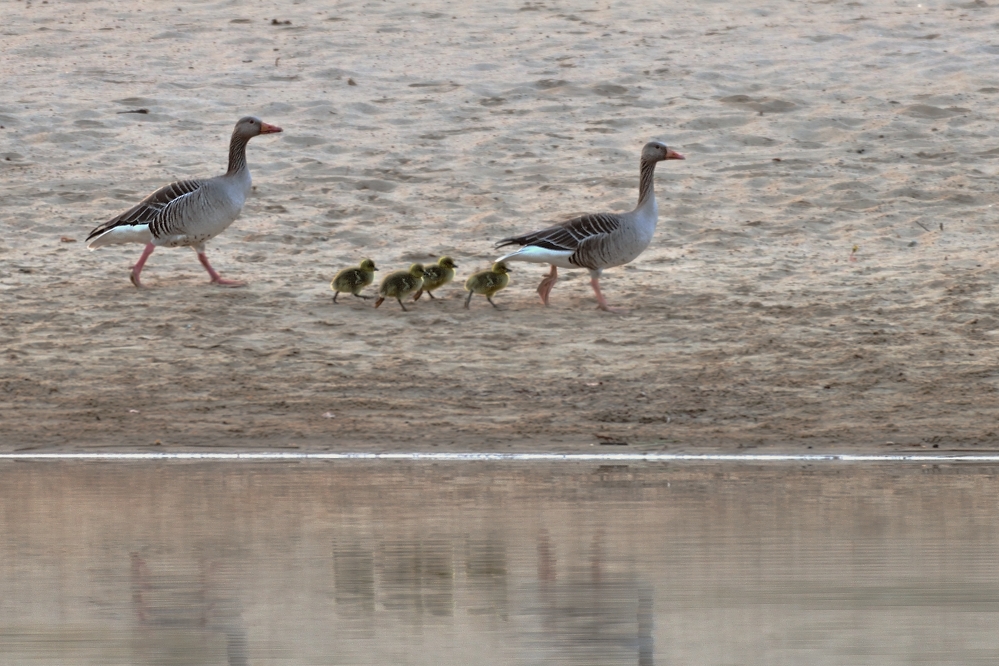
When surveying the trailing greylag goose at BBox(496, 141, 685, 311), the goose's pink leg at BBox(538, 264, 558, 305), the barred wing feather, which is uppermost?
the barred wing feather

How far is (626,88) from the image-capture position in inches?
763

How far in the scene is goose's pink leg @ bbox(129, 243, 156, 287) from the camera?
1411cm

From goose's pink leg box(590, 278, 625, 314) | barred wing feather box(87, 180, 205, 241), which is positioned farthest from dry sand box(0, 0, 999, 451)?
barred wing feather box(87, 180, 205, 241)

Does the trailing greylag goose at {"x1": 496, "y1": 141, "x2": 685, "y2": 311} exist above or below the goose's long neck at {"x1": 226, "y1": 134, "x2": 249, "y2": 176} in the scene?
below

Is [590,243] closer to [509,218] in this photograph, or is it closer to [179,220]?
[509,218]

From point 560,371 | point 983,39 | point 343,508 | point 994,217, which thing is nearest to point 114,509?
point 343,508

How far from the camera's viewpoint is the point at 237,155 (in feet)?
49.2

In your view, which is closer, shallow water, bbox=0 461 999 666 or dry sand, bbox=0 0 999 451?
shallow water, bbox=0 461 999 666

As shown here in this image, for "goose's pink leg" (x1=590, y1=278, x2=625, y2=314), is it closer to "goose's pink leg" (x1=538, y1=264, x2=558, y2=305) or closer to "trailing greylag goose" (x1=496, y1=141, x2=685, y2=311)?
"trailing greylag goose" (x1=496, y1=141, x2=685, y2=311)

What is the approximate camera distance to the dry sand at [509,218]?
11.7 meters

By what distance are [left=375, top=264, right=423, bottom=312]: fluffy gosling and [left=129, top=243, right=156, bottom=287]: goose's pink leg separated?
192 cm

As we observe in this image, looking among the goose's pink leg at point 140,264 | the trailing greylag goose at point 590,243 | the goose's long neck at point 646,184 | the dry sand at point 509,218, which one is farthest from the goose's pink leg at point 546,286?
the goose's pink leg at point 140,264

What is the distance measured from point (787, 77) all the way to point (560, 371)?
8.16 meters

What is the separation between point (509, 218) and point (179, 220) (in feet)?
10.2
